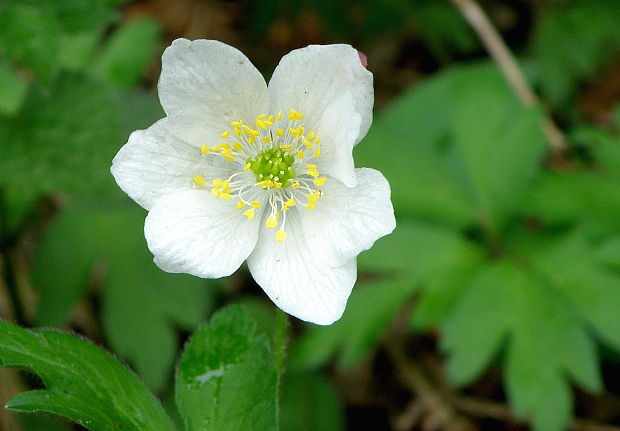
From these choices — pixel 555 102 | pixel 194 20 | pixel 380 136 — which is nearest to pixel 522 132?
pixel 380 136

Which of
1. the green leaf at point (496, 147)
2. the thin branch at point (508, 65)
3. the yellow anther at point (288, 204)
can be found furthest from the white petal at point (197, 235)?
the thin branch at point (508, 65)

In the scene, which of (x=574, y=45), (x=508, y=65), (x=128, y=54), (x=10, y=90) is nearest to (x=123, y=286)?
(x=10, y=90)

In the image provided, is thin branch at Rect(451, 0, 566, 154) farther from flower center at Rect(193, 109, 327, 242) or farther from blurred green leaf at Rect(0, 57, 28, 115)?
blurred green leaf at Rect(0, 57, 28, 115)

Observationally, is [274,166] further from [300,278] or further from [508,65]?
[508,65]

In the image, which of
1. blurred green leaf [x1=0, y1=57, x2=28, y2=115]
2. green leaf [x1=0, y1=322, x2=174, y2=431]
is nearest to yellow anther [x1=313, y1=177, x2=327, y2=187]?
→ green leaf [x1=0, y1=322, x2=174, y2=431]

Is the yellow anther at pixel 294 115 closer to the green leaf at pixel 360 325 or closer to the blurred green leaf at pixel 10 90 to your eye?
the green leaf at pixel 360 325

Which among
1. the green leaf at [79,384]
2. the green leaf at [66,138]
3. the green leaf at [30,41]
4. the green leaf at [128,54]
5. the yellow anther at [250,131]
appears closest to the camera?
the green leaf at [79,384]
